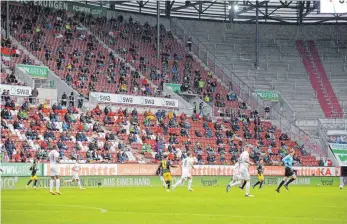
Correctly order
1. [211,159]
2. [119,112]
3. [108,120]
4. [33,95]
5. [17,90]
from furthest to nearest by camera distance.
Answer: [211,159], [119,112], [108,120], [33,95], [17,90]

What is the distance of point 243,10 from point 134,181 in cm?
3132

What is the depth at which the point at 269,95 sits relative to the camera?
76062 millimetres

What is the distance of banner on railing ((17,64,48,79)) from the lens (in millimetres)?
57294

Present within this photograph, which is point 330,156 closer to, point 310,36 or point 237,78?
point 237,78

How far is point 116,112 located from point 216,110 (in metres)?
12.8

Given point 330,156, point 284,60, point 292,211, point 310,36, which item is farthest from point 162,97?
point 292,211

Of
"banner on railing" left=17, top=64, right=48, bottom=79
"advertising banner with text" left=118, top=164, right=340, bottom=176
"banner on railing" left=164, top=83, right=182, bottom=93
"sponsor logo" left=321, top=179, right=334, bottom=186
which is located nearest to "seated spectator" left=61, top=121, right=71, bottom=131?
"advertising banner with text" left=118, top=164, right=340, bottom=176

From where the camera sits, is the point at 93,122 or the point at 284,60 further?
the point at 284,60

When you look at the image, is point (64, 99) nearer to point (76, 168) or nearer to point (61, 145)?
point (61, 145)

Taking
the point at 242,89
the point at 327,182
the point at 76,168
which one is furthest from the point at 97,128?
the point at 242,89

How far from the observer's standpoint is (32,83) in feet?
184

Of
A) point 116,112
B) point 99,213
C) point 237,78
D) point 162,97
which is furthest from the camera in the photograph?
point 237,78

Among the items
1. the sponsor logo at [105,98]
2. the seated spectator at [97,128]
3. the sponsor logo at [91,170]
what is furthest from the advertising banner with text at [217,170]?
the sponsor logo at [105,98]

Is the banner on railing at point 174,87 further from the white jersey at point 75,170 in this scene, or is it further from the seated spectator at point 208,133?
the white jersey at point 75,170
